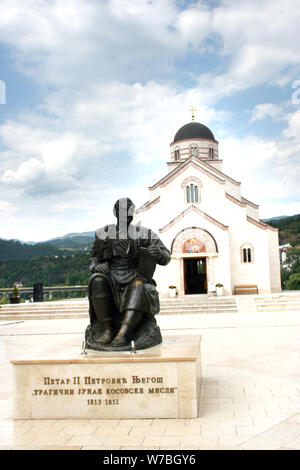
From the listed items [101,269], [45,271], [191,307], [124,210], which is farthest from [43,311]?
[45,271]

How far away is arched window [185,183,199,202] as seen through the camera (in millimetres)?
27328

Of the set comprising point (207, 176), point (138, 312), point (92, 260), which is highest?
point (207, 176)

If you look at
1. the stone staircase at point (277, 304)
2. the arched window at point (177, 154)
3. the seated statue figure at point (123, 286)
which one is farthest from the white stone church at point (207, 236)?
the seated statue figure at point (123, 286)

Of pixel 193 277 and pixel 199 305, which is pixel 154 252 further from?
pixel 193 277

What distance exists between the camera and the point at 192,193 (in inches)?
1078

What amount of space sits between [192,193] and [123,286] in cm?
2147

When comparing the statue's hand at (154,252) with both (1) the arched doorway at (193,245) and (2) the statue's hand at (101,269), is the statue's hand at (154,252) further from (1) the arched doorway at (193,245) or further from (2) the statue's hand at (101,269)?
(1) the arched doorway at (193,245)

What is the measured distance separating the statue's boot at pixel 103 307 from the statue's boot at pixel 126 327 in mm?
178

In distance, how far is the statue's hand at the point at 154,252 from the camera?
6.46 m

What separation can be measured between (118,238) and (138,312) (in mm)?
1169
